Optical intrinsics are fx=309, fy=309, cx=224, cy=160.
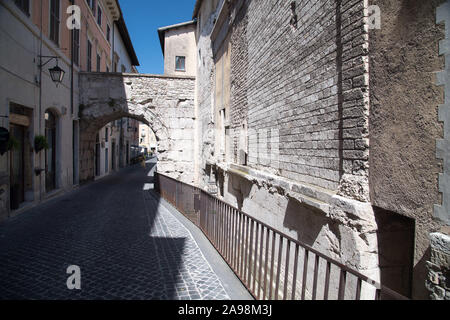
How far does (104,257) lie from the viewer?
4629 millimetres

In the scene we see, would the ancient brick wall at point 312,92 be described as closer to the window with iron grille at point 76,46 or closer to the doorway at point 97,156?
the window with iron grille at point 76,46

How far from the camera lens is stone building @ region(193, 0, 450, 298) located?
2463 millimetres

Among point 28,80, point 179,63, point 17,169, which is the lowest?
point 17,169

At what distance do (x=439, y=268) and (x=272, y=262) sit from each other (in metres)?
1.28

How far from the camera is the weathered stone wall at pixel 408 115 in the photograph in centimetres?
244

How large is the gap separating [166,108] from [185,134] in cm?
152

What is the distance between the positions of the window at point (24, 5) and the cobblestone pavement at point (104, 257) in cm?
508

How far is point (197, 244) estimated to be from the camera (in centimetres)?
535

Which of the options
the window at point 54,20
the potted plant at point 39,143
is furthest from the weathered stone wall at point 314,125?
the window at point 54,20

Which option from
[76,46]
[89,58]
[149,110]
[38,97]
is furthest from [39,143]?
[89,58]

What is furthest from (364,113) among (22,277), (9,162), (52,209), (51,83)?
(51,83)

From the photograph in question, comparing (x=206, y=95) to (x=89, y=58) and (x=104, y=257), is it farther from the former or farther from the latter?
(x=104, y=257)
